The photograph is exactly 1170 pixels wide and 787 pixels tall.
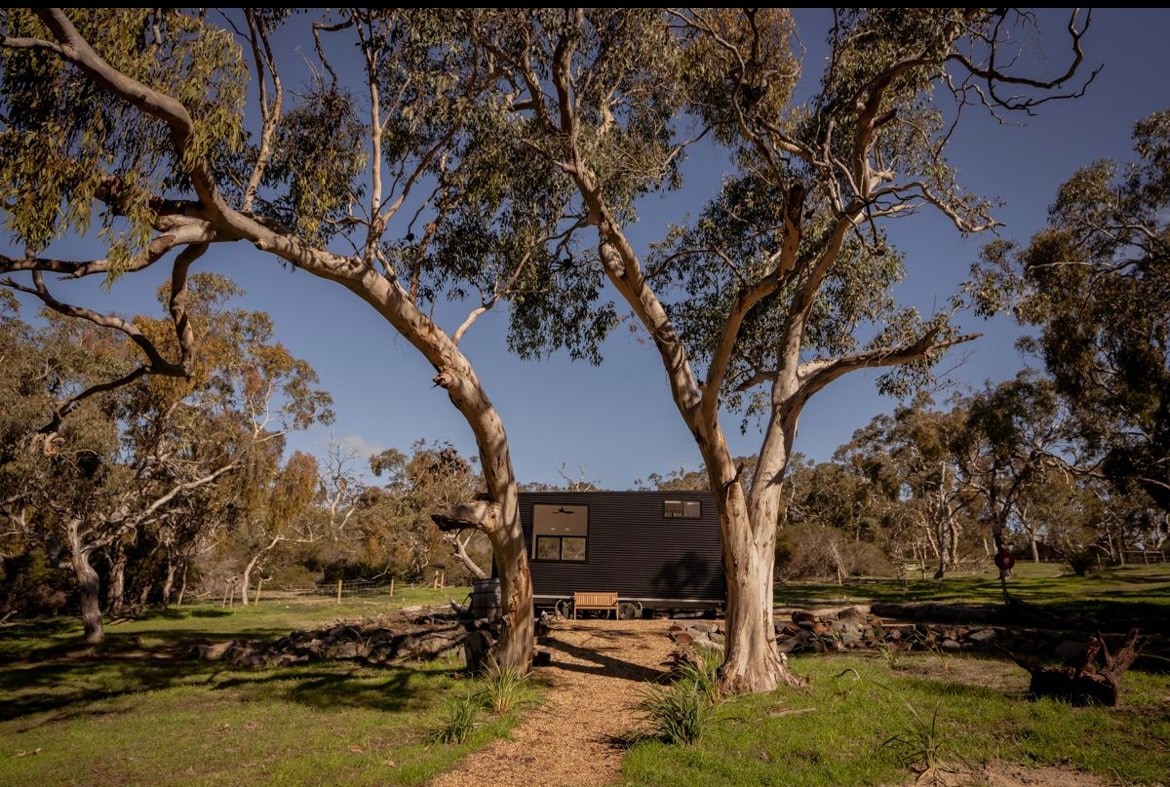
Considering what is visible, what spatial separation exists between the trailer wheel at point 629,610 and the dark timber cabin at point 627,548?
0.03m

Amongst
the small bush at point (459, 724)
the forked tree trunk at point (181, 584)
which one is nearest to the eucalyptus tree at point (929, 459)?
the small bush at point (459, 724)

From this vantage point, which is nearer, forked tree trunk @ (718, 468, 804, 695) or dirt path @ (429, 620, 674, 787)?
dirt path @ (429, 620, 674, 787)

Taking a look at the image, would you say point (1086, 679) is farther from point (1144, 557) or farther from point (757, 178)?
point (1144, 557)

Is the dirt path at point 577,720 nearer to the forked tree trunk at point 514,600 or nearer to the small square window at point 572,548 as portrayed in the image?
the forked tree trunk at point 514,600

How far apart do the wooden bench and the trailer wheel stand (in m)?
0.38

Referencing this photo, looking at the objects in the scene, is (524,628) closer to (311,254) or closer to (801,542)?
(311,254)

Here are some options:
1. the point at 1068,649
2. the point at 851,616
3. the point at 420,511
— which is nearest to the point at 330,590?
the point at 420,511

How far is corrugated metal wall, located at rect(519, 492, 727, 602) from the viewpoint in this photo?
58.0 feet

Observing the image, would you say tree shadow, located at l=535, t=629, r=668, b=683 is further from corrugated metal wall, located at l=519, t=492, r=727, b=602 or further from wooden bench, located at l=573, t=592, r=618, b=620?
corrugated metal wall, located at l=519, t=492, r=727, b=602

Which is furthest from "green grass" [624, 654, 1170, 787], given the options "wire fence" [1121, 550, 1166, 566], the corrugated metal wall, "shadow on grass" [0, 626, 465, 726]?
"wire fence" [1121, 550, 1166, 566]

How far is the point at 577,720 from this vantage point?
7.83 m

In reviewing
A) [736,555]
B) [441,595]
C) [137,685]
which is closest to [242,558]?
[441,595]

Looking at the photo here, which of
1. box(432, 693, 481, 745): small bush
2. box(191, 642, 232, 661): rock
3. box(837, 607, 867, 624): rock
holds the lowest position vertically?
box(191, 642, 232, 661): rock

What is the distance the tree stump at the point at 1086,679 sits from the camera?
6.97m
